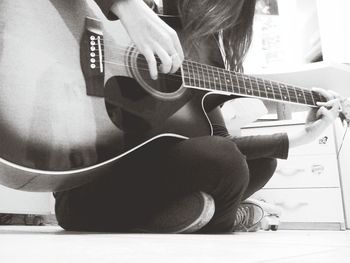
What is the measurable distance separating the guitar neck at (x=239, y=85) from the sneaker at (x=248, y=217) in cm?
30

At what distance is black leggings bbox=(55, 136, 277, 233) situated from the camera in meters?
0.84

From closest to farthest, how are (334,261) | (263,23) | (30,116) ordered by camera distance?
1. (334,261)
2. (30,116)
3. (263,23)

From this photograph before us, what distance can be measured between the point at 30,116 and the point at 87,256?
376 mm

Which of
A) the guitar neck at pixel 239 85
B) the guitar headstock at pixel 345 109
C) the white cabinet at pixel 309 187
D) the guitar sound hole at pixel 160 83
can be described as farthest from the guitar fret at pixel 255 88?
the white cabinet at pixel 309 187

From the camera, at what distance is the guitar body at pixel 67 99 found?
72cm

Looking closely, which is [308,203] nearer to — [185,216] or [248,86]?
[248,86]

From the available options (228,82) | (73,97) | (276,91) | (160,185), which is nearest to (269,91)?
(276,91)

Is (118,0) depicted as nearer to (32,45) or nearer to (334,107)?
(32,45)

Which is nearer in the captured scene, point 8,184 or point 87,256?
point 87,256

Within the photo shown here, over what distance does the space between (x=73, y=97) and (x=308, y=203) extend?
46.1 inches

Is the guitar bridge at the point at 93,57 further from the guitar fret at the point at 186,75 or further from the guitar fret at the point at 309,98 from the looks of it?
the guitar fret at the point at 309,98

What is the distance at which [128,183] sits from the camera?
0.91 m

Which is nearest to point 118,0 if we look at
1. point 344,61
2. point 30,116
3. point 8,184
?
point 30,116

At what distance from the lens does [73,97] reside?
0.77m
